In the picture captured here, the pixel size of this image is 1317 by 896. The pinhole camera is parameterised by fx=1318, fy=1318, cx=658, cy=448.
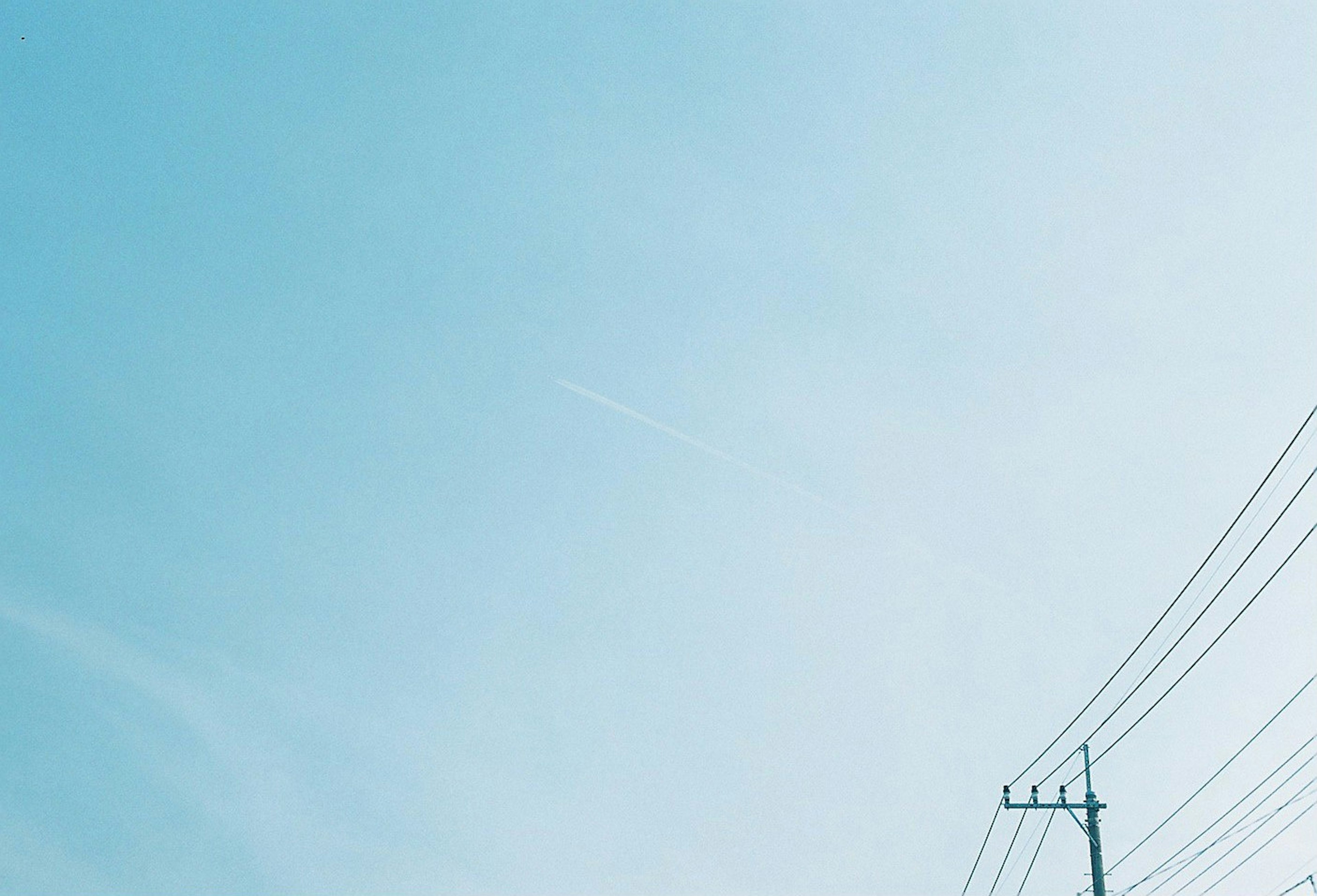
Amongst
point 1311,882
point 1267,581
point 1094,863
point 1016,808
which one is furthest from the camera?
point 1016,808

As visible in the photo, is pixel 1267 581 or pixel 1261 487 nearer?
pixel 1261 487

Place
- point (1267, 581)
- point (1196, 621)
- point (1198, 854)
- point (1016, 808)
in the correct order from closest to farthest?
1. point (1267, 581)
2. point (1196, 621)
3. point (1198, 854)
4. point (1016, 808)

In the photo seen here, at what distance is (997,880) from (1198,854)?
8721 mm

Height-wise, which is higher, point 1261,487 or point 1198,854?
point 1198,854

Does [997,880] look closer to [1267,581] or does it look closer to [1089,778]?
[1089,778]

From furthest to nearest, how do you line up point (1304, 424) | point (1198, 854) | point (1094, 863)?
point (1094, 863)
point (1198, 854)
point (1304, 424)

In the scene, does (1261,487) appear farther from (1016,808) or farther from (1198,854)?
(1016,808)

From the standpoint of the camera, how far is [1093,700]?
2525 cm

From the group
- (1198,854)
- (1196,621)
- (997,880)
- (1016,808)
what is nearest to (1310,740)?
(1196,621)

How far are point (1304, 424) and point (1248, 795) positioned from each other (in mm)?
8199

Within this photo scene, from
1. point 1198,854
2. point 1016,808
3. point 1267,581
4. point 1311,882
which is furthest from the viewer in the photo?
point 1016,808

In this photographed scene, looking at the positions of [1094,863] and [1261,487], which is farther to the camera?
[1094,863]

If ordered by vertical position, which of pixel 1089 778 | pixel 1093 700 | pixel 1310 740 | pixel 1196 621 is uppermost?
pixel 1089 778

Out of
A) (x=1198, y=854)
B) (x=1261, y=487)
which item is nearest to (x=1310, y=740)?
(x=1261, y=487)
